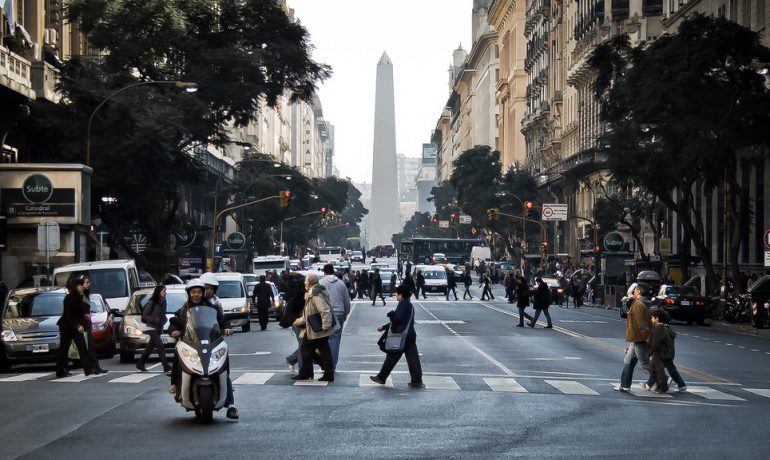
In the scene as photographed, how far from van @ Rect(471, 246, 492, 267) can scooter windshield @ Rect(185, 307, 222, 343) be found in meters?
113

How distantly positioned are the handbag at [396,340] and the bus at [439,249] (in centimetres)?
10988

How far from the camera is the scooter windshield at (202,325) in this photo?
1583 cm

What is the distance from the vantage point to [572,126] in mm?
104812

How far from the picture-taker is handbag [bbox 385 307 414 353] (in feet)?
71.1

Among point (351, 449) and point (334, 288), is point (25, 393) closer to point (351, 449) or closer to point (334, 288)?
point (334, 288)

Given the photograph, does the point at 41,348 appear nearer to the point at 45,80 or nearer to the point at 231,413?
the point at 231,413

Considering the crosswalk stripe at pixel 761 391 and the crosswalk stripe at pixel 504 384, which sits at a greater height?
the crosswalk stripe at pixel 504 384

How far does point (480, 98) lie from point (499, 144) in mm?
26034

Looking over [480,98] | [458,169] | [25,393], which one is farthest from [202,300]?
[480,98]

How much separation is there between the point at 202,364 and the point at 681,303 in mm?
36718

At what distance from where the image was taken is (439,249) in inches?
5359

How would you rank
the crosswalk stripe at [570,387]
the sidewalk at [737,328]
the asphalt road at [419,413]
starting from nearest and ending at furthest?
1. the asphalt road at [419,413]
2. the crosswalk stripe at [570,387]
3. the sidewalk at [737,328]

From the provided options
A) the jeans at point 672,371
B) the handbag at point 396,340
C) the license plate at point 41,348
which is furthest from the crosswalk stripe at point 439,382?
the license plate at point 41,348

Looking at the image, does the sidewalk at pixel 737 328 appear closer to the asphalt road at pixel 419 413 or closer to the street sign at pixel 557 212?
the asphalt road at pixel 419 413
